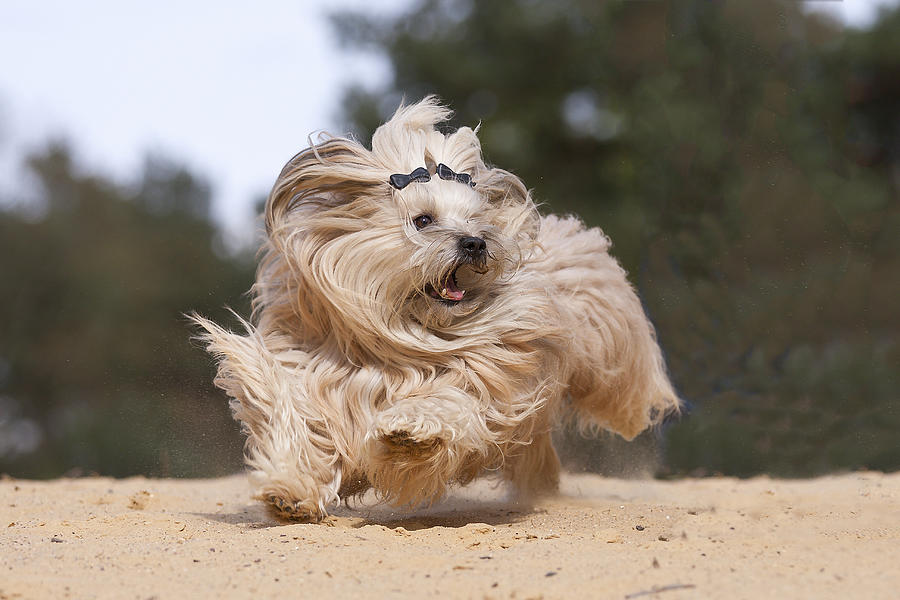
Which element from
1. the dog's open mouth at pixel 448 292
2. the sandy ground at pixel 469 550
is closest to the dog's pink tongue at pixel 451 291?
the dog's open mouth at pixel 448 292

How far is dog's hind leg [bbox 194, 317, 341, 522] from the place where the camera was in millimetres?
4688

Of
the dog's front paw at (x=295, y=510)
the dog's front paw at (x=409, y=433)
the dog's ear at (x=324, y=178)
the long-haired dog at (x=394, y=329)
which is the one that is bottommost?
the dog's front paw at (x=295, y=510)

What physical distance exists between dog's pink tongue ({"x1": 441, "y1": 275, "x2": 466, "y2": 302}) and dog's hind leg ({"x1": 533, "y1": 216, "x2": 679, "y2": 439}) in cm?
70

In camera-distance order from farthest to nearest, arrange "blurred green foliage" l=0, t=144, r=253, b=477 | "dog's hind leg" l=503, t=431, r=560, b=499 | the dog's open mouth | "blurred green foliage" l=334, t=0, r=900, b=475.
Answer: "blurred green foliage" l=0, t=144, r=253, b=477
"blurred green foliage" l=334, t=0, r=900, b=475
"dog's hind leg" l=503, t=431, r=560, b=499
the dog's open mouth

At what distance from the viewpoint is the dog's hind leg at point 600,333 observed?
582cm

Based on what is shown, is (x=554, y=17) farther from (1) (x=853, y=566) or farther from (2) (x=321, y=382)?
(1) (x=853, y=566)

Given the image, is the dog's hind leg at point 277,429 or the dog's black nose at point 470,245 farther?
the dog's black nose at point 470,245

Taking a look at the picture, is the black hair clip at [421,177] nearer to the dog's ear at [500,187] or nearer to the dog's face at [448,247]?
the dog's face at [448,247]

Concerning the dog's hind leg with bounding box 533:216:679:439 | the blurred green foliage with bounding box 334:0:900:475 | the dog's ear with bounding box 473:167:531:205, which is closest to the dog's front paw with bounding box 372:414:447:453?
the dog's hind leg with bounding box 533:216:679:439

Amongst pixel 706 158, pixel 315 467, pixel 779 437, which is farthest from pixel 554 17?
pixel 315 467

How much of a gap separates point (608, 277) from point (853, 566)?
2.84 metres

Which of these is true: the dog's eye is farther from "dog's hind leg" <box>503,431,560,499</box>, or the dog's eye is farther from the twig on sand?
the twig on sand

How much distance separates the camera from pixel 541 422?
5.66 m

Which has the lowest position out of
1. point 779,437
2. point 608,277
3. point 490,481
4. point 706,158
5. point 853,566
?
point 853,566
